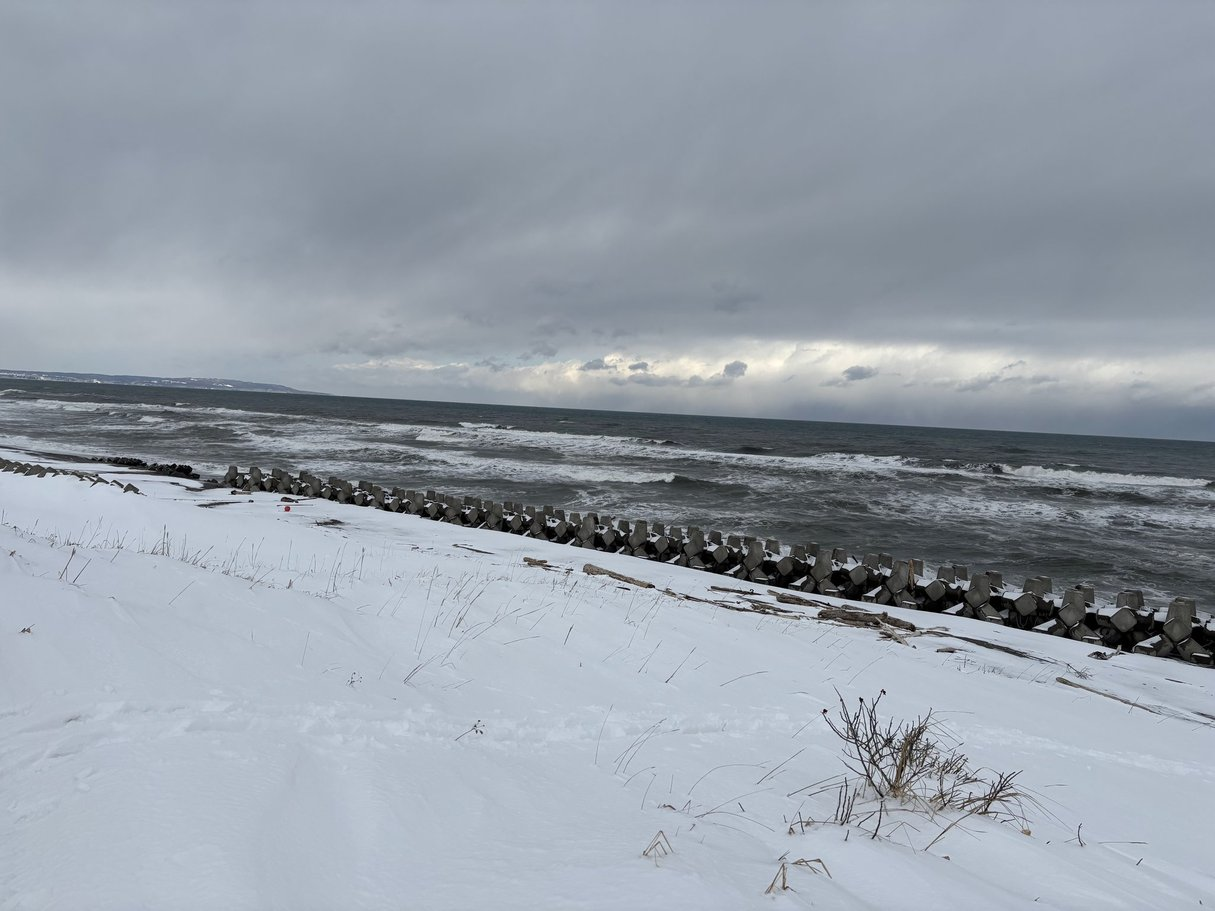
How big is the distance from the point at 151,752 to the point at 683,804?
2.02 m

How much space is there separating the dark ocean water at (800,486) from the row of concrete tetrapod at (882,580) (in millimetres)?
4255

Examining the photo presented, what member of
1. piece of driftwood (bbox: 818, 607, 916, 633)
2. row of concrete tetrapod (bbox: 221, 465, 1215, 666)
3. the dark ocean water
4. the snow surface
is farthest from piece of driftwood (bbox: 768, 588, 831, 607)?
the dark ocean water

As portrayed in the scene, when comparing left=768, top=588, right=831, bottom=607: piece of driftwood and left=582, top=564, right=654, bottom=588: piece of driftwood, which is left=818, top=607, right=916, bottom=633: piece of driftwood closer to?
left=768, top=588, right=831, bottom=607: piece of driftwood

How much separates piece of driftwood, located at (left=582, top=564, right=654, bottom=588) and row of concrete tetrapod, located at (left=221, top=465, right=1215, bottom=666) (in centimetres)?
283

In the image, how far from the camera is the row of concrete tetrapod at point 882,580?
340 inches

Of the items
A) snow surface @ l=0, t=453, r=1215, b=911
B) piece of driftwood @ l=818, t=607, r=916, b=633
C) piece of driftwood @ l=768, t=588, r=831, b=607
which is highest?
snow surface @ l=0, t=453, r=1215, b=911

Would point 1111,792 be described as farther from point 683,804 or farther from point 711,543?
point 711,543

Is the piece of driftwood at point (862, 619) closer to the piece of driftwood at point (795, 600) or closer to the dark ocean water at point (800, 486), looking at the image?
the piece of driftwood at point (795, 600)

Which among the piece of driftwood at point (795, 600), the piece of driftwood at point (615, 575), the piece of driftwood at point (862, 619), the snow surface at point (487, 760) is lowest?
the piece of driftwood at point (795, 600)

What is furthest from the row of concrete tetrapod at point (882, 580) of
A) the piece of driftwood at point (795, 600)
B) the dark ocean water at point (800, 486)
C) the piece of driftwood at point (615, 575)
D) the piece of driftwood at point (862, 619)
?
the dark ocean water at point (800, 486)

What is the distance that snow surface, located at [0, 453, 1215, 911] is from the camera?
176 cm

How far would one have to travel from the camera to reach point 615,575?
885 centimetres

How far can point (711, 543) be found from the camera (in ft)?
39.0

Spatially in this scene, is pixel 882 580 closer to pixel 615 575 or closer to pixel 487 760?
pixel 615 575
